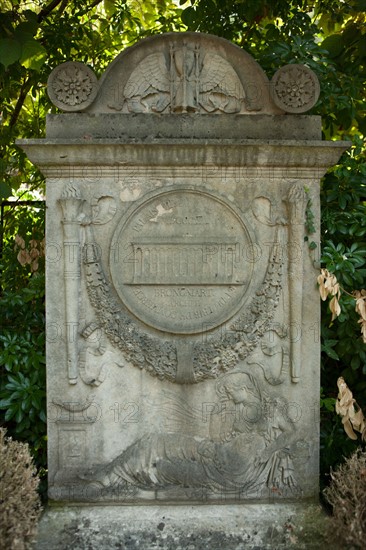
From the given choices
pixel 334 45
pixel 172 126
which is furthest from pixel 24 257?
pixel 334 45

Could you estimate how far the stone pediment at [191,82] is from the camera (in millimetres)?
3742

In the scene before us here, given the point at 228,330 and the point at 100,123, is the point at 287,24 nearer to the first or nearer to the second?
the point at 100,123

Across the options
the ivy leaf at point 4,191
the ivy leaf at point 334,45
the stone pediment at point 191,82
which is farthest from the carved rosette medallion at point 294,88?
the ivy leaf at point 4,191

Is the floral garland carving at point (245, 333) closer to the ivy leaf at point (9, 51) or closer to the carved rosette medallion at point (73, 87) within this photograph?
the carved rosette medallion at point (73, 87)

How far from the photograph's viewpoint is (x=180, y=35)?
378 centimetres

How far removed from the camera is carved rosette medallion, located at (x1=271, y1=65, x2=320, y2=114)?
12.3 ft

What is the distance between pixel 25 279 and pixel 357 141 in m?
2.84

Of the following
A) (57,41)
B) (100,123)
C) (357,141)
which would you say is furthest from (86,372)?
(57,41)

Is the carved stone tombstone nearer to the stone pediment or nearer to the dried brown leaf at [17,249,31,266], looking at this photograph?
the stone pediment

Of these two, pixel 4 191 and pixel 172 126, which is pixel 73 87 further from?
pixel 4 191

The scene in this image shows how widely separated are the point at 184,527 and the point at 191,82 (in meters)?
2.50

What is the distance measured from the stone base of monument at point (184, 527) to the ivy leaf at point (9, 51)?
2.70 meters

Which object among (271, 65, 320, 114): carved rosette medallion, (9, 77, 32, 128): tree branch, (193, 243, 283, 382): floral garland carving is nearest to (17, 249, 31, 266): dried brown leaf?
(9, 77, 32, 128): tree branch

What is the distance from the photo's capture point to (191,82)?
12.4 feet
